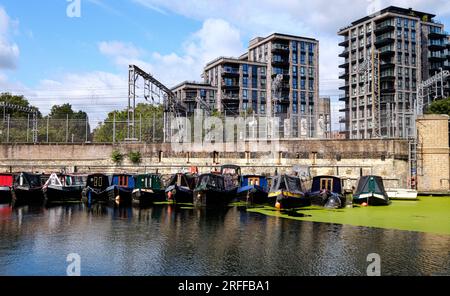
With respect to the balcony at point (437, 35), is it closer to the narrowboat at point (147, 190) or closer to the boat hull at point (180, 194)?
the narrowboat at point (147, 190)

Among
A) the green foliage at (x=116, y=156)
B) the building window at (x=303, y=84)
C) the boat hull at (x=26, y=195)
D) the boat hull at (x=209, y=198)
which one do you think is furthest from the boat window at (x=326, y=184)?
the building window at (x=303, y=84)

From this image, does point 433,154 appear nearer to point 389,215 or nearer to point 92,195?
point 389,215

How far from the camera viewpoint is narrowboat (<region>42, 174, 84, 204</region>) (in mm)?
35531

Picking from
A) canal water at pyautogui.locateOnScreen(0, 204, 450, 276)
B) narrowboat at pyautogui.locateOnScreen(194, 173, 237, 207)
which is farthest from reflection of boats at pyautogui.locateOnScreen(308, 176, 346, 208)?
canal water at pyautogui.locateOnScreen(0, 204, 450, 276)

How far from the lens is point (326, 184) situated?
109 ft

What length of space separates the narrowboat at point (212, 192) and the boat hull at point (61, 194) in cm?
1052

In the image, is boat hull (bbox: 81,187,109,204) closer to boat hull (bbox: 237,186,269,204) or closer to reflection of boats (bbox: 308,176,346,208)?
boat hull (bbox: 237,186,269,204)

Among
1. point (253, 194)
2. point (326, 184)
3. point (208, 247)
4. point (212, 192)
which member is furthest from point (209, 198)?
point (208, 247)

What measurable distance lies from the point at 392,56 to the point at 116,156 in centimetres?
7561

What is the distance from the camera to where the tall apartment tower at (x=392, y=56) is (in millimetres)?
101562

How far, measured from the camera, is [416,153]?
40.8 metres

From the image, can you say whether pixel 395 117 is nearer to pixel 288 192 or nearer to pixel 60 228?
pixel 288 192

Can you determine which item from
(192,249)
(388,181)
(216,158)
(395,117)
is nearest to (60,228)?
(192,249)

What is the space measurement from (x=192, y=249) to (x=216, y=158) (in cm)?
3080
